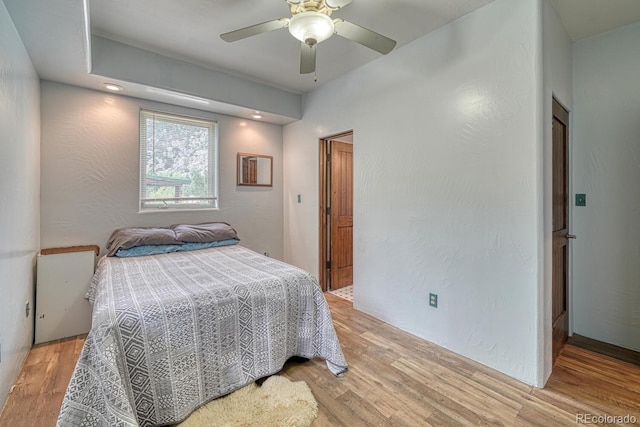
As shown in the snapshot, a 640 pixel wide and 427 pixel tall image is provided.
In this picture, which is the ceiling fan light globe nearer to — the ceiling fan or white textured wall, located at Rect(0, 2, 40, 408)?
the ceiling fan

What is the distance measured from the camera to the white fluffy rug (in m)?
1.53

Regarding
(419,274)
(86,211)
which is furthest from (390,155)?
(86,211)

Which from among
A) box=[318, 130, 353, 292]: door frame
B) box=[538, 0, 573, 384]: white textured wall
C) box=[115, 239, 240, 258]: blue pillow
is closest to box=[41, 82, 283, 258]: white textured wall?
box=[115, 239, 240, 258]: blue pillow

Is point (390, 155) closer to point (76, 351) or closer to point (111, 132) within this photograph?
point (111, 132)

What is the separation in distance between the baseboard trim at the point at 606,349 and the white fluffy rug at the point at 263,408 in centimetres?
231

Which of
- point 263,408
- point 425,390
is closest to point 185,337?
point 263,408

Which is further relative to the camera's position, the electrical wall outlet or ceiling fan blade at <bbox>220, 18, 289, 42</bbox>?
the electrical wall outlet

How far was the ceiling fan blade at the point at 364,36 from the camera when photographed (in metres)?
1.70

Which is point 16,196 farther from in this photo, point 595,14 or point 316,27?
point 595,14

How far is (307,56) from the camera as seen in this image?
75.6 inches

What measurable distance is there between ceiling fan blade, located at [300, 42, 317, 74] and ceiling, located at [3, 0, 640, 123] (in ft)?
1.58

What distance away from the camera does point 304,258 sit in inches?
155

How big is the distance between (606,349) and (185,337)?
124 inches

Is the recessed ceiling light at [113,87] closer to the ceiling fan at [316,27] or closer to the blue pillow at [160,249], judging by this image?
the blue pillow at [160,249]
